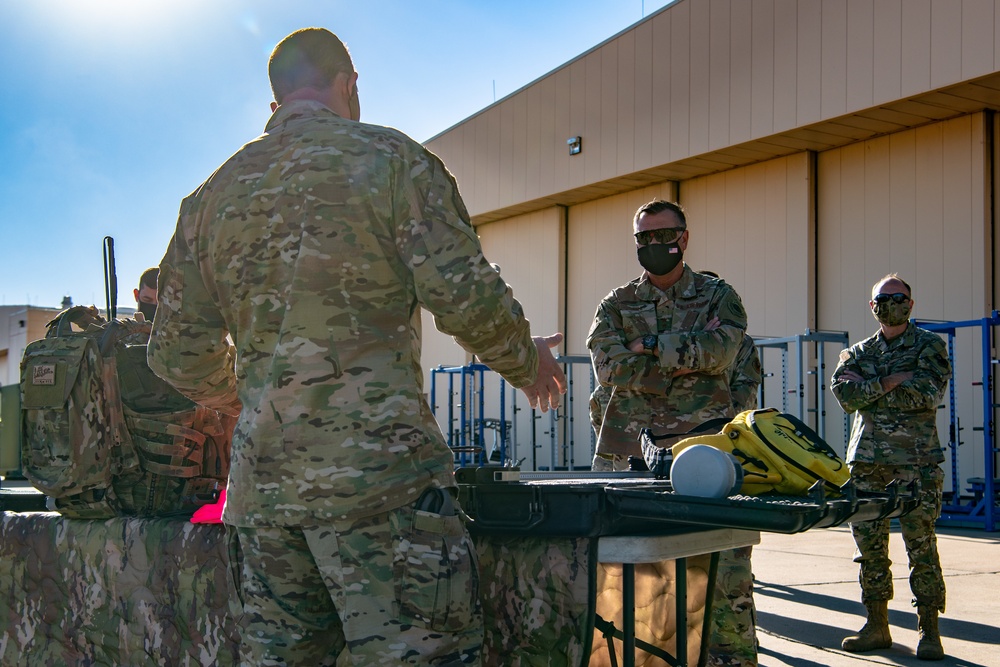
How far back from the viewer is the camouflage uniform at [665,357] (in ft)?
12.9

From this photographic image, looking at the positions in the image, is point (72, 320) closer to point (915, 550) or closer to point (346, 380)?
point (346, 380)

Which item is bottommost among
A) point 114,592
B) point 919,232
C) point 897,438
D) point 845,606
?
point 845,606

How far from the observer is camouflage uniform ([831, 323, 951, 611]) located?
543 centimetres

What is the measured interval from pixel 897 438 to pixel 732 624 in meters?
2.86

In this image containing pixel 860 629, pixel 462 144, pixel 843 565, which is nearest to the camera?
pixel 860 629

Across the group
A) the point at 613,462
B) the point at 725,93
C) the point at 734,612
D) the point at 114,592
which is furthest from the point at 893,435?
the point at 725,93

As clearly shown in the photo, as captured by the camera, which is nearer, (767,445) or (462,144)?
(767,445)

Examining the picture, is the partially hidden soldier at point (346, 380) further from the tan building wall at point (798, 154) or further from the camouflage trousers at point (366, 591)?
the tan building wall at point (798, 154)

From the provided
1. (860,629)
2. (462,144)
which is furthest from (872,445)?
(462,144)

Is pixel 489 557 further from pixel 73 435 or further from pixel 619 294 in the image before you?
pixel 619 294

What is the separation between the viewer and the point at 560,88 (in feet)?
66.1

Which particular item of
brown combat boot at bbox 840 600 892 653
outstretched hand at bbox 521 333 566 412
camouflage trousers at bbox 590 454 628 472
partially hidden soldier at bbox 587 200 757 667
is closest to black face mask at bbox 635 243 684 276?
partially hidden soldier at bbox 587 200 757 667

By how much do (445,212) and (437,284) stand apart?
0.54 ft

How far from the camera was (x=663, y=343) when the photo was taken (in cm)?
392
